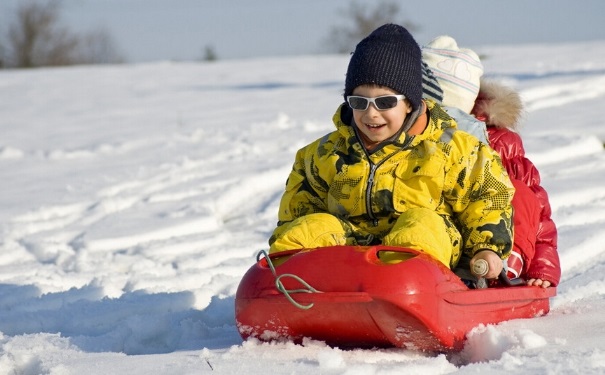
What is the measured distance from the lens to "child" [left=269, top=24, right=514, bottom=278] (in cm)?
295

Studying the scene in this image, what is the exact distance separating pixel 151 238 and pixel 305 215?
2133 millimetres

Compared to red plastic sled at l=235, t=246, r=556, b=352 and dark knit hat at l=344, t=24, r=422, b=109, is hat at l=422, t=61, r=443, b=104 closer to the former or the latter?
dark knit hat at l=344, t=24, r=422, b=109

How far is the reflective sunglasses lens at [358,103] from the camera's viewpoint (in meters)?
2.97

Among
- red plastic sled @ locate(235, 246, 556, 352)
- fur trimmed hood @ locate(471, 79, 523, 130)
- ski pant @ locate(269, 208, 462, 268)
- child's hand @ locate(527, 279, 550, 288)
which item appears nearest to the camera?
red plastic sled @ locate(235, 246, 556, 352)

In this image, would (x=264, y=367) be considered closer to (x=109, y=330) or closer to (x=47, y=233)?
(x=109, y=330)

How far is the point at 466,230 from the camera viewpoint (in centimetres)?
301

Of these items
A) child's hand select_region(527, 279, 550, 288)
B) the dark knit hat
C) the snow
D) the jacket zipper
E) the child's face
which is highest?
the dark knit hat

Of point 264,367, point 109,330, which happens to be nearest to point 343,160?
point 264,367

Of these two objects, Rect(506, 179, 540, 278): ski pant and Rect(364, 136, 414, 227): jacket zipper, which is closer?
Rect(364, 136, 414, 227): jacket zipper

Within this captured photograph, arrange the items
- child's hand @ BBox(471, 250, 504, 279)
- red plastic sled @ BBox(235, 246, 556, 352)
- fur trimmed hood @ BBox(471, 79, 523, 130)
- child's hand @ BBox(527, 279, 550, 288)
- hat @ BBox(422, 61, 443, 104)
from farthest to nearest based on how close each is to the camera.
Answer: fur trimmed hood @ BBox(471, 79, 523, 130) < hat @ BBox(422, 61, 443, 104) < child's hand @ BBox(527, 279, 550, 288) < child's hand @ BBox(471, 250, 504, 279) < red plastic sled @ BBox(235, 246, 556, 352)

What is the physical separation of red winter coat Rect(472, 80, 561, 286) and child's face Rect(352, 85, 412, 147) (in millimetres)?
610

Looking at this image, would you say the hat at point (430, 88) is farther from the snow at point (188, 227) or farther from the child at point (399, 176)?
the snow at point (188, 227)

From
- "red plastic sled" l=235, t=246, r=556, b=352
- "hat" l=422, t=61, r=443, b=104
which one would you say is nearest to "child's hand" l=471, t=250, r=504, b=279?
"red plastic sled" l=235, t=246, r=556, b=352

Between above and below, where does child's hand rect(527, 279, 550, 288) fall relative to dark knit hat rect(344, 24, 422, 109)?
below
